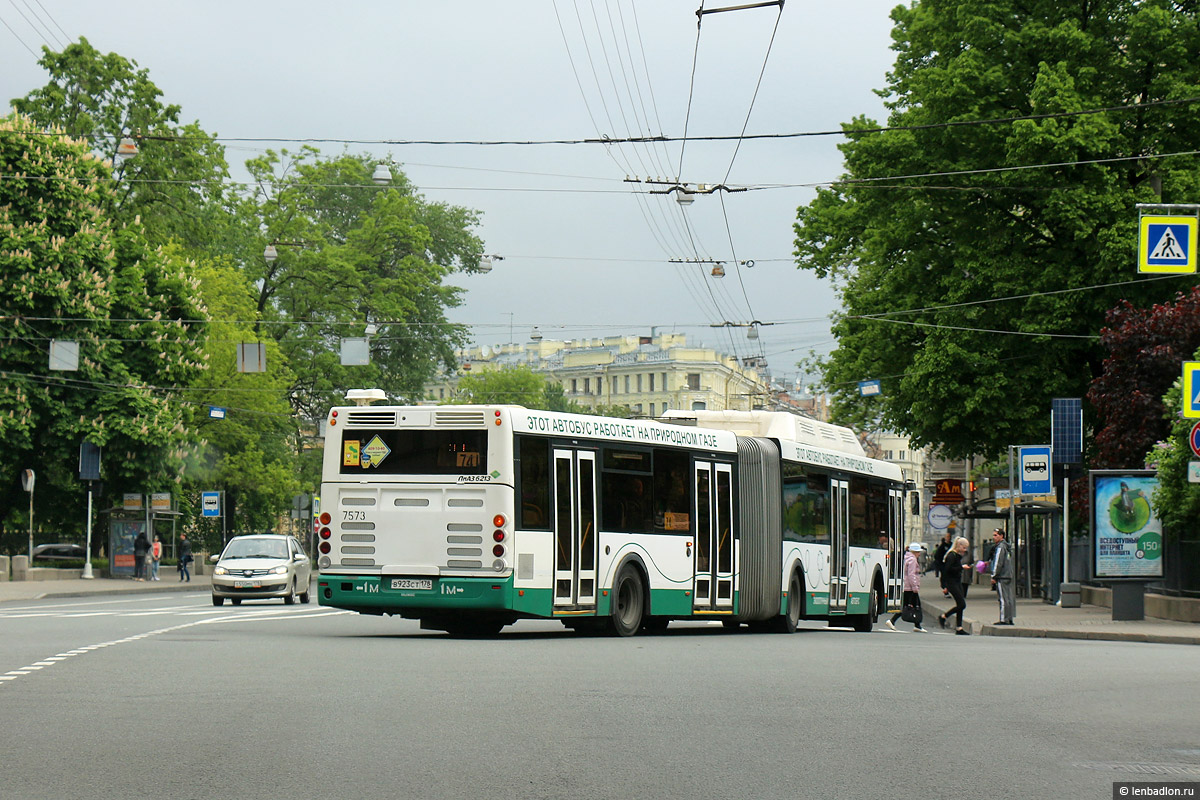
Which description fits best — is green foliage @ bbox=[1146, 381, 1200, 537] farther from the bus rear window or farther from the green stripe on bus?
the green stripe on bus

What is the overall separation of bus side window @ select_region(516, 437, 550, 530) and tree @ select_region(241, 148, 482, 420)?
42.8m

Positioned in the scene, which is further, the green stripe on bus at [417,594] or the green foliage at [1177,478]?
the green foliage at [1177,478]

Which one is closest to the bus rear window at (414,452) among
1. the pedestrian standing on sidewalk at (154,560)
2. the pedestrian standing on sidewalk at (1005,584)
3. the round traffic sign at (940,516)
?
the pedestrian standing on sidewalk at (1005,584)

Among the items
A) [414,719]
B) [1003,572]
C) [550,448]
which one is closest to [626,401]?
[1003,572]

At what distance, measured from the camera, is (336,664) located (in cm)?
1473

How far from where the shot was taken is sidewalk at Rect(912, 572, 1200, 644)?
25.4 metres

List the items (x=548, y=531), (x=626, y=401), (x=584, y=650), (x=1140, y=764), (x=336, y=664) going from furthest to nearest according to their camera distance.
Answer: (x=626, y=401) → (x=548, y=531) → (x=584, y=650) → (x=336, y=664) → (x=1140, y=764)

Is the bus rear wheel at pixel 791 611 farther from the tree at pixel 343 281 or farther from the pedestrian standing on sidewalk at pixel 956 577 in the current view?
the tree at pixel 343 281

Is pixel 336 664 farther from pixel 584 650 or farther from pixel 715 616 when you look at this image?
pixel 715 616

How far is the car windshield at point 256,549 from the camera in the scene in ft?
110

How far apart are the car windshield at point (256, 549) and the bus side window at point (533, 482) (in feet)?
49.6

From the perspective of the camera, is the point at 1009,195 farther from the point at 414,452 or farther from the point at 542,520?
the point at 414,452

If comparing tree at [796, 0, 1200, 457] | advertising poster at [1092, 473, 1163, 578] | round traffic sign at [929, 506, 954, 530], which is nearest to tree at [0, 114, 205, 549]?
tree at [796, 0, 1200, 457]

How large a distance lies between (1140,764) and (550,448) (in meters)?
11.7
